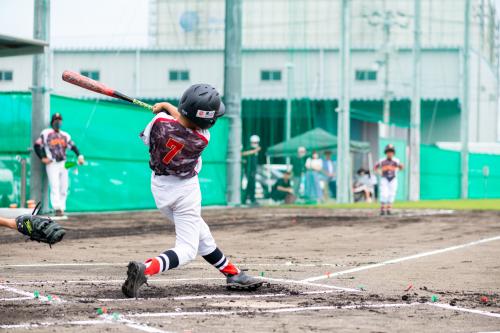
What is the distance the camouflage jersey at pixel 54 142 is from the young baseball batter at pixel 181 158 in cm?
1154

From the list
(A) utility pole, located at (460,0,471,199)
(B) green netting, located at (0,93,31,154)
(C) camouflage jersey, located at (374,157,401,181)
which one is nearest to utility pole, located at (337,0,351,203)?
(C) camouflage jersey, located at (374,157,401,181)

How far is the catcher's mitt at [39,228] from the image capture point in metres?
7.34

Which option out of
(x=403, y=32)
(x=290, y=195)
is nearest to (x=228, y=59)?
(x=290, y=195)

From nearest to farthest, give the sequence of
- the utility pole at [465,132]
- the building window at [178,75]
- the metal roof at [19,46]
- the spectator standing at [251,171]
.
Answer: the metal roof at [19,46], the spectator standing at [251,171], the utility pole at [465,132], the building window at [178,75]

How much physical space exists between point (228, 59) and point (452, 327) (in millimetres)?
22398

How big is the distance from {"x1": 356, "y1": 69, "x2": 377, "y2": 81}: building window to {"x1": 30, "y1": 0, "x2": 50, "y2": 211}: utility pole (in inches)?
1633

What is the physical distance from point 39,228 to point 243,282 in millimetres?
1776

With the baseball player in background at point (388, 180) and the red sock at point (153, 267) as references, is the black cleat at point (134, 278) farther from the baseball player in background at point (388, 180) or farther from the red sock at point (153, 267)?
the baseball player in background at point (388, 180)

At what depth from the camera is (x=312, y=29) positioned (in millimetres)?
85312

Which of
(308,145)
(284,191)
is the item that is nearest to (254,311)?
(284,191)

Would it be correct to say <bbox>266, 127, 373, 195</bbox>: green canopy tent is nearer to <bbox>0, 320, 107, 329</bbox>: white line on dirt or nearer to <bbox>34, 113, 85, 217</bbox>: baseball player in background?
<bbox>34, 113, 85, 217</bbox>: baseball player in background

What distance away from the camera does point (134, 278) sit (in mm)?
7387

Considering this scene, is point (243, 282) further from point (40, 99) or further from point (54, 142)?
point (40, 99)

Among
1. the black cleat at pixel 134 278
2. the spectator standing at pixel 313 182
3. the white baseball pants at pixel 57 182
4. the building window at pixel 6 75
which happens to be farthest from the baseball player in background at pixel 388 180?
the building window at pixel 6 75
